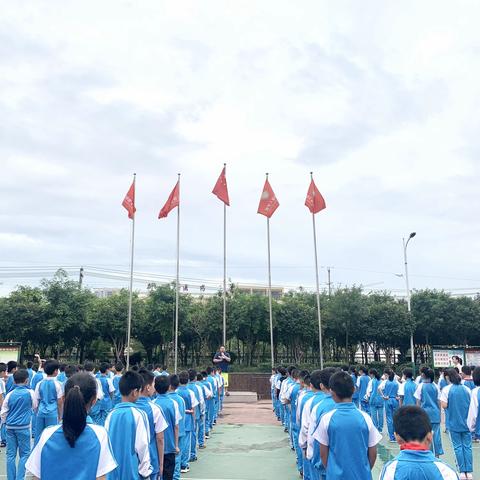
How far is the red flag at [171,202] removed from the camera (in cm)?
2005

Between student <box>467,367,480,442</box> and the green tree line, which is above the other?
the green tree line

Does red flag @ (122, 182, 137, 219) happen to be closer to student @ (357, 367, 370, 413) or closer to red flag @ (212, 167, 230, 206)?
red flag @ (212, 167, 230, 206)

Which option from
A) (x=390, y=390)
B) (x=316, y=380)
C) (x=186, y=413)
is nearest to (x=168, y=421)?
(x=316, y=380)

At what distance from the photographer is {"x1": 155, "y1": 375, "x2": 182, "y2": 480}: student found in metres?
5.89

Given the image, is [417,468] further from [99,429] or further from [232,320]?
[232,320]

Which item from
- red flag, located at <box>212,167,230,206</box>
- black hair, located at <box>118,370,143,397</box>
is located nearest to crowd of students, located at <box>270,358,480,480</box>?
black hair, located at <box>118,370,143,397</box>

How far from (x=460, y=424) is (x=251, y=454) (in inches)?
160

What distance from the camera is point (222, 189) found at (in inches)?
832

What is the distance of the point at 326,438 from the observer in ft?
14.0

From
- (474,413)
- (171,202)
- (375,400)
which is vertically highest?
(171,202)

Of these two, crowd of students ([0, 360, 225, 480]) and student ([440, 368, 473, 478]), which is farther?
student ([440, 368, 473, 478])

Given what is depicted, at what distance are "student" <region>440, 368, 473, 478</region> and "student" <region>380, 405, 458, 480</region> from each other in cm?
547

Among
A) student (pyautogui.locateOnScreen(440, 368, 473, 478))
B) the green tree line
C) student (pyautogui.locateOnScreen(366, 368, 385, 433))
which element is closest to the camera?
student (pyautogui.locateOnScreen(440, 368, 473, 478))

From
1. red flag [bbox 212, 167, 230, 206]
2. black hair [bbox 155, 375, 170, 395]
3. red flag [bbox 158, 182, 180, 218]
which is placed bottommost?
black hair [bbox 155, 375, 170, 395]
